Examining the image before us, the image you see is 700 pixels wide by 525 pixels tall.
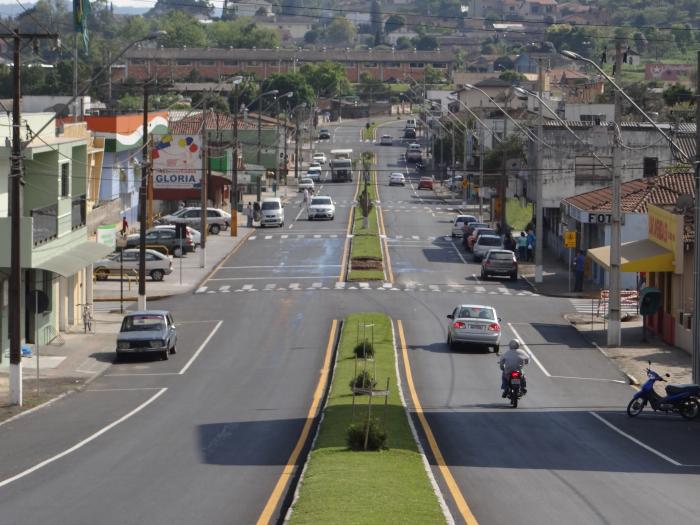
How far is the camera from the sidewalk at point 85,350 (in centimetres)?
3509

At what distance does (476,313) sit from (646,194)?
20755 mm

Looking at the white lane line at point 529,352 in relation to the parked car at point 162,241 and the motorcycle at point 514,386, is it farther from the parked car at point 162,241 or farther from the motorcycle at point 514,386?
the parked car at point 162,241

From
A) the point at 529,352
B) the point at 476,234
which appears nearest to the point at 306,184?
the point at 476,234

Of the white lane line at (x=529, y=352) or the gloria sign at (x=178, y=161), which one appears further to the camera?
the gloria sign at (x=178, y=161)

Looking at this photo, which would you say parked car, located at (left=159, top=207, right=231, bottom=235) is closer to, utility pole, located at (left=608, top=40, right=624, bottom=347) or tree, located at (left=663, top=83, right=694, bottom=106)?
utility pole, located at (left=608, top=40, right=624, bottom=347)

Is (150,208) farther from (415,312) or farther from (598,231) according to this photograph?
(415,312)

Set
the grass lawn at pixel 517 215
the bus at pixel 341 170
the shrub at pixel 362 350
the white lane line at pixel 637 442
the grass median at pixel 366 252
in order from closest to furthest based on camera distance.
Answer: the white lane line at pixel 637 442
the shrub at pixel 362 350
the grass median at pixel 366 252
the grass lawn at pixel 517 215
the bus at pixel 341 170

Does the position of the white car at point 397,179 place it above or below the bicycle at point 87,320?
above

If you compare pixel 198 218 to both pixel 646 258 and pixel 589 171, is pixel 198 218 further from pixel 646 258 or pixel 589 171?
pixel 646 258

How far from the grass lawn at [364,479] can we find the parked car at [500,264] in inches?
1248

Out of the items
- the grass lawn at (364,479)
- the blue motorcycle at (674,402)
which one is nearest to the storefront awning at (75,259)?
the grass lawn at (364,479)

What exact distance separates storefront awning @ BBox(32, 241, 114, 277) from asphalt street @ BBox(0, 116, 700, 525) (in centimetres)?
344

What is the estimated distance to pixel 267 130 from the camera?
130m

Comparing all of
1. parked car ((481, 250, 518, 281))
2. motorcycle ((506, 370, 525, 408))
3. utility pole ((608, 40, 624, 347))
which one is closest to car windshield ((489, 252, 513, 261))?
parked car ((481, 250, 518, 281))
